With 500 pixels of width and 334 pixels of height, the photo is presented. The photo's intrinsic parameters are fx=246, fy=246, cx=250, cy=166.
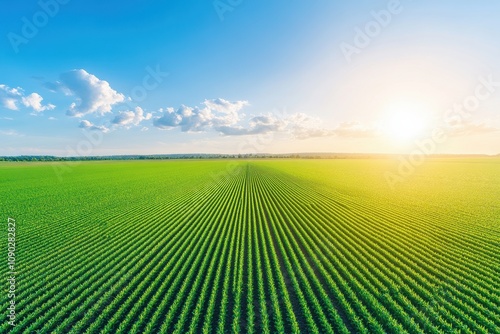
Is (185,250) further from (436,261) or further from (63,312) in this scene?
(436,261)

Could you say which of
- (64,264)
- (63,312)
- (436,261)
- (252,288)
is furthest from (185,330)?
(436,261)

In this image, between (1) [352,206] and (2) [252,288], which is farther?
(1) [352,206]

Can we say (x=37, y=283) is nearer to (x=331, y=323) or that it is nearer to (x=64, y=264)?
(x=64, y=264)

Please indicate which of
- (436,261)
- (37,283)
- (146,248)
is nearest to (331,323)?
(436,261)

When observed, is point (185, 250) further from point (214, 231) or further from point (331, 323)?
point (331, 323)

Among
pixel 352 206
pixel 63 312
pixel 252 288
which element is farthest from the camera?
pixel 352 206

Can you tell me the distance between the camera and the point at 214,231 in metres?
14.5

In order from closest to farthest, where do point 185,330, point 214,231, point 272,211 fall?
point 185,330 → point 214,231 → point 272,211

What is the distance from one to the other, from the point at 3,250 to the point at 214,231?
33.3ft

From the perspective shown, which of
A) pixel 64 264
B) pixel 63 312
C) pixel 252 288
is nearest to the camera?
pixel 63 312

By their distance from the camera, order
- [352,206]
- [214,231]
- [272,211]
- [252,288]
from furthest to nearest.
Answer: [352,206], [272,211], [214,231], [252,288]

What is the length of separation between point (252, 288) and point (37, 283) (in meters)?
7.85

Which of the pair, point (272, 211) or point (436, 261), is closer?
point (436, 261)

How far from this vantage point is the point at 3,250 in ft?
39.0
